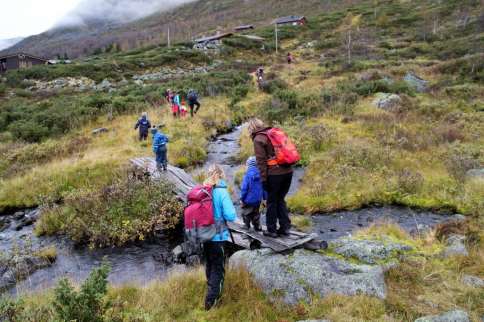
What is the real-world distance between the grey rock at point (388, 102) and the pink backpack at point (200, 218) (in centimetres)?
1688

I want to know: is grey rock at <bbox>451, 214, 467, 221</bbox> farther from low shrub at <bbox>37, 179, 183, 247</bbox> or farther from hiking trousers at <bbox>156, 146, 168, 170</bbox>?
hiking trousers at <bbox>156, 146, 168, 170</bbox>

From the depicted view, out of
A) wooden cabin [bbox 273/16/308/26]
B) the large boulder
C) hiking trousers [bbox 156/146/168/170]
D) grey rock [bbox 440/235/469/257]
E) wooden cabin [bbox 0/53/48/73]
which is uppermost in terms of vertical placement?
wooden cabin [bbox 273/16/308/26]

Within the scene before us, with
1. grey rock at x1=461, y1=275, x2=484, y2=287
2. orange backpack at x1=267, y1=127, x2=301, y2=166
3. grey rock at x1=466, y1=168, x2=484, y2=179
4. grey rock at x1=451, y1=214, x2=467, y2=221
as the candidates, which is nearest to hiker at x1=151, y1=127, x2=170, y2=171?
orange backpack at x1=267, y1=127, x2=301, y2=166

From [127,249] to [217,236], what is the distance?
5.35 metres

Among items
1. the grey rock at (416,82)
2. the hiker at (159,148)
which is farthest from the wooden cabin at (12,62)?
the grey rock at (416,82)

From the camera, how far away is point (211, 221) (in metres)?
5.82

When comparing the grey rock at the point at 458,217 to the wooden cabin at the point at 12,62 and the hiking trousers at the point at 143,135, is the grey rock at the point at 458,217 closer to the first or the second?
the hiking trousers at the point at 143,135

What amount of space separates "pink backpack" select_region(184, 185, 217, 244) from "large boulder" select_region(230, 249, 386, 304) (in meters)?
1.61

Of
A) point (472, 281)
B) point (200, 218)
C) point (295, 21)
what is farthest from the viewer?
point (295, 21)

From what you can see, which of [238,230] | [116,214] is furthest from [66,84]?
[238,230]

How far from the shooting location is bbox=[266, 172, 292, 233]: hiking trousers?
22.5 ft

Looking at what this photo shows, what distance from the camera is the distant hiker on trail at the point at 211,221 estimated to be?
18.9 ft

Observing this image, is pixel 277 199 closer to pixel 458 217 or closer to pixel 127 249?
pixel 127 249

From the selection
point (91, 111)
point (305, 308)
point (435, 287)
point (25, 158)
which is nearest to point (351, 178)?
point (435, 287)
